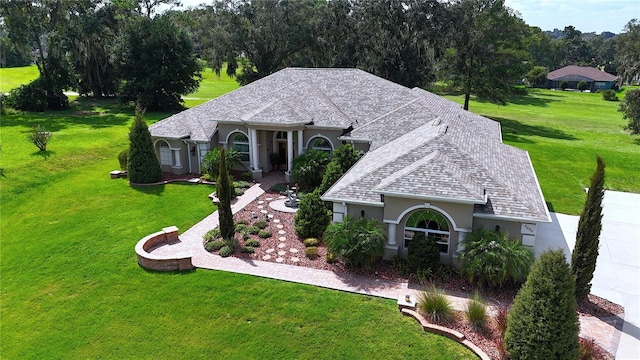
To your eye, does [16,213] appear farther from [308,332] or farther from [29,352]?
[308,332]

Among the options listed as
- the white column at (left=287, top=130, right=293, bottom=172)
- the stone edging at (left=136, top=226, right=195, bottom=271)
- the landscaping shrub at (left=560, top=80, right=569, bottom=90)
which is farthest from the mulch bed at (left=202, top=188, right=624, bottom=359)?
the landscaping shrub at (left=560, top=80, right=569, bottom=90)

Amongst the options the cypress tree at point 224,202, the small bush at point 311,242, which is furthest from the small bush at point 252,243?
the small bush at point 311,242

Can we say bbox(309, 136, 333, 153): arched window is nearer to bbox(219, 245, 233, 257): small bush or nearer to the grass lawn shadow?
bbox(219, 245, 233, 257): small bush

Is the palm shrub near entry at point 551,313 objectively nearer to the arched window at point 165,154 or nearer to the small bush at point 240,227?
the small bush at point 240,227


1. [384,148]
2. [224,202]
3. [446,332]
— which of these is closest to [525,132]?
[384,148]

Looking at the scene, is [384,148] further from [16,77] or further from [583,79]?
[583,79]

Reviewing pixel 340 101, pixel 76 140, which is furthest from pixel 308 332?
pixel 76 140
